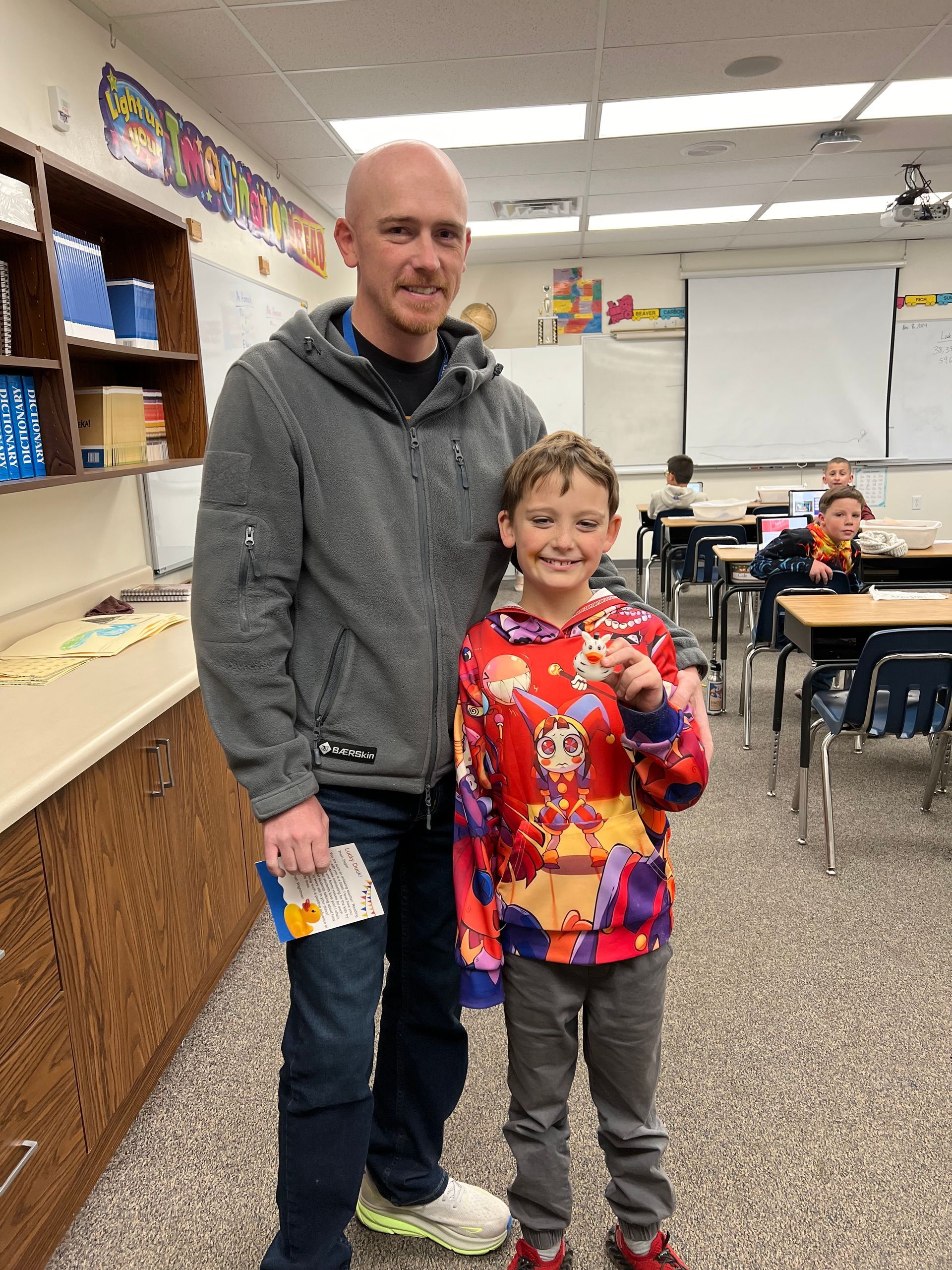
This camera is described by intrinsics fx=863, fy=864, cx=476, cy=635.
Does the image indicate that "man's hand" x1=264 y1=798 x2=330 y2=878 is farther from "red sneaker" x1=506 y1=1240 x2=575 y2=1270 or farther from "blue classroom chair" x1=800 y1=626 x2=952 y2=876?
"blue classroom chair" x1=800 y1=626 x2=952 y2=876

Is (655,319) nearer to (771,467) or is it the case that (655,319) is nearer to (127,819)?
(771,467)

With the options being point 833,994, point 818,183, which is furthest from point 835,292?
point 833,994

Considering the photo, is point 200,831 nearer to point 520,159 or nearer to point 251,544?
point 251,544

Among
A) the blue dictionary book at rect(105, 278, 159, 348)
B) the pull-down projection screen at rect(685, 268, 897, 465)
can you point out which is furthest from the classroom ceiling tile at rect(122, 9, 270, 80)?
the pull-down projection screen at rect(685, 268, 897, 465)

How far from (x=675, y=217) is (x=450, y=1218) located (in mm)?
6626

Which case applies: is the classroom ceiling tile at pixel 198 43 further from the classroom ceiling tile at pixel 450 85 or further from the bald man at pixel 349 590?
the bald man at pixel 349 590

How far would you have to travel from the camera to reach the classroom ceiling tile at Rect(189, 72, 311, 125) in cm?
353

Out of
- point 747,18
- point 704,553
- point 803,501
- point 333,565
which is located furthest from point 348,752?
point 803,501

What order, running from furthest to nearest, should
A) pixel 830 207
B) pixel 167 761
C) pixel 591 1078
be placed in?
pixel 830 207
pixel 167 761
pixel 591 1078

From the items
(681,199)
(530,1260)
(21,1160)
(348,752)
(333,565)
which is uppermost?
(681,199)

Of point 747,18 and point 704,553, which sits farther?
point 704,553

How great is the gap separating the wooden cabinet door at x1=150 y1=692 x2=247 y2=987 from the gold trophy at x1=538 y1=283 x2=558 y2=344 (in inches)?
252

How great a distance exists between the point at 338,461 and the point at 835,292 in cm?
811

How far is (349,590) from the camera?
1.10 meters
